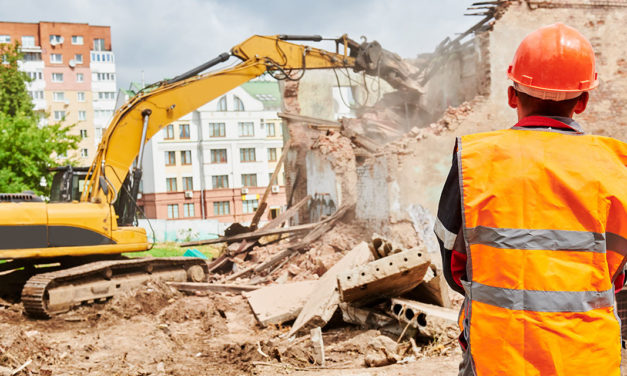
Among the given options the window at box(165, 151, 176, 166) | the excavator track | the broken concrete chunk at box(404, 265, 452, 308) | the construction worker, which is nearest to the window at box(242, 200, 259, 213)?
the window at box(165, 151, 176, 166)

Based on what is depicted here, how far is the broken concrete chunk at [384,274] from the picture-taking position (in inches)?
257

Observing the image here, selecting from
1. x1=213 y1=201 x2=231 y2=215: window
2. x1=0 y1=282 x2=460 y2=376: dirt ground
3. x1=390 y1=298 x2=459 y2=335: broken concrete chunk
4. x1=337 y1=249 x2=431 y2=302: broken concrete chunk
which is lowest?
x1=213 y1=201 x2=231 y2=215: window

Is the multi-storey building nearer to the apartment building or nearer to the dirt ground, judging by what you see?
the apartment building

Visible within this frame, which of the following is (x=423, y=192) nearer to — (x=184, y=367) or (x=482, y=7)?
→ (x=482, y=7)

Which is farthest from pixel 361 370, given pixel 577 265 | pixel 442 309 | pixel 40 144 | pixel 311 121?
pixel 40 144

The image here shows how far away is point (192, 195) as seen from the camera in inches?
1908

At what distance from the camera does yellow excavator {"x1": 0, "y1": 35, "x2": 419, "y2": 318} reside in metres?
8.98

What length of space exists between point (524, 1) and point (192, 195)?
3947cm

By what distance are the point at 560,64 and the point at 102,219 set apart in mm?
8916

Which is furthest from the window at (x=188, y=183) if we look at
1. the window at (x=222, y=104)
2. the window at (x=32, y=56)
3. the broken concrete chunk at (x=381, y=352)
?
the broken concrete chunk at (x=381, y=352)

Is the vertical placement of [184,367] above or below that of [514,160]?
below

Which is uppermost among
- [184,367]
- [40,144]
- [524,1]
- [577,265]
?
[524,1]

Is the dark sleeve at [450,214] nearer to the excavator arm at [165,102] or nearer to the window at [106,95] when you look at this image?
the excavator arm at [165,102]

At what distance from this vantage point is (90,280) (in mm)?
9586
